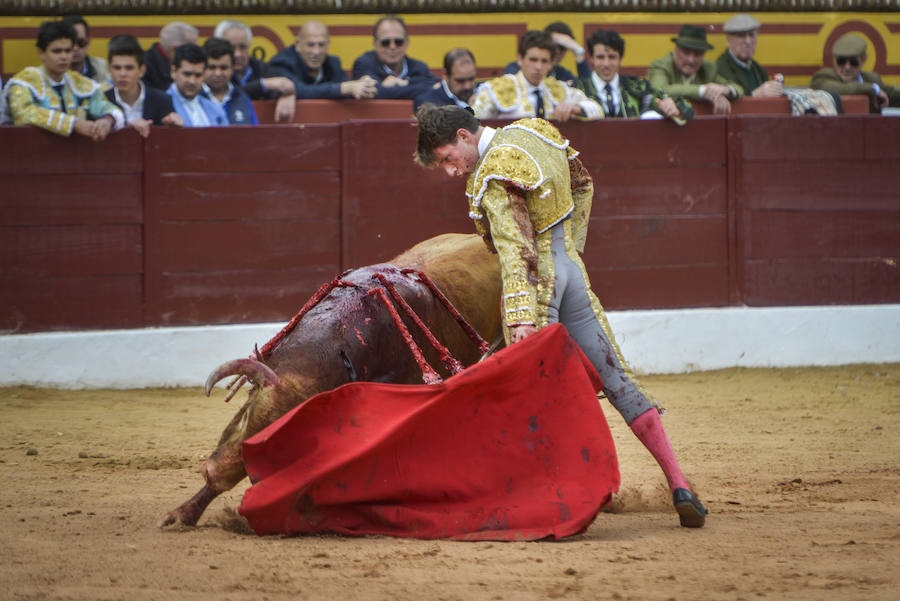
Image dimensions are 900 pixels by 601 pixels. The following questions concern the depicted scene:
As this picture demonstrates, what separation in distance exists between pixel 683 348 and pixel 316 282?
201cm

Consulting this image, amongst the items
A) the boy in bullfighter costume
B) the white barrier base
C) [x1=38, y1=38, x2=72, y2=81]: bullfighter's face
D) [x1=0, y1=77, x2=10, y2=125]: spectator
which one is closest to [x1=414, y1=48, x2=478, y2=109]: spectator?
the white barrier base

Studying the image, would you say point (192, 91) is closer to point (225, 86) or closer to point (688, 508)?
point (225, 86)

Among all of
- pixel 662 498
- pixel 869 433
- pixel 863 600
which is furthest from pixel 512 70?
pixel 863 600

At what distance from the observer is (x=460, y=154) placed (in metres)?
Result: 3.37

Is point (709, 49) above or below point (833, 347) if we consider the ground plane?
above

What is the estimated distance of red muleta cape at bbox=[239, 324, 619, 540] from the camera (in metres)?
3.20

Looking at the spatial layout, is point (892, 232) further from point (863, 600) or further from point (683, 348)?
point (863, 600)

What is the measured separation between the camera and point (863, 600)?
102 inches

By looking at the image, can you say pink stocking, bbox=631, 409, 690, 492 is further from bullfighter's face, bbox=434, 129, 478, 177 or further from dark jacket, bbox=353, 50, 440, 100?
dark jacket, bbox=353, 50, 440, 100

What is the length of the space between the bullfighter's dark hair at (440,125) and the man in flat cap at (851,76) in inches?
197

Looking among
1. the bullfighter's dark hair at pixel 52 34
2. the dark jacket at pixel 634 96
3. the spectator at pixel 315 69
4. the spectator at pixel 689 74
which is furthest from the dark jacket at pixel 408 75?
the bullfighter's dark hair at pixel 52 34

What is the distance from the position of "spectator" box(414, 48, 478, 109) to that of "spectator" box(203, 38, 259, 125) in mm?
892

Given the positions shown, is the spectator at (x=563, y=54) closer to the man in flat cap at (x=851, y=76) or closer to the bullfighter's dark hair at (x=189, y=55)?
the man in flat cap at (x=851, y=76)

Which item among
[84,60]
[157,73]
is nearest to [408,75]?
[157,73]
